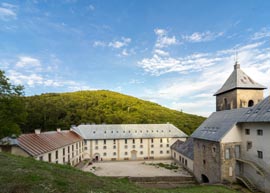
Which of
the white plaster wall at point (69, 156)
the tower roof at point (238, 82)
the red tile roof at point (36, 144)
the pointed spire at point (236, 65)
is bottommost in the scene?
the white plaster wall at point (69, 156)

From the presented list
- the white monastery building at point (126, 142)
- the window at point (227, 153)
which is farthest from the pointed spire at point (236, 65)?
the white monastery building at point (126, 142)

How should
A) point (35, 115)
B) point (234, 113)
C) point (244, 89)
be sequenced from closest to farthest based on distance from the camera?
1. point (234, 113)
2. point (244, 89)
3. point (35, 115)

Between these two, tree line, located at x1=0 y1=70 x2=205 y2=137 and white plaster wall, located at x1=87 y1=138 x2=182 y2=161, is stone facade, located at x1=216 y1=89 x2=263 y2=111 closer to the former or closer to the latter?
white plaster wall, located at x1=87 y1=138 x2=182 y2=161

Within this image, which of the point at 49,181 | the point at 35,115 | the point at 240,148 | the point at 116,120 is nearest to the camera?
the point at 49,181

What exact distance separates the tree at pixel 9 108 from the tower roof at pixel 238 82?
24579 mm

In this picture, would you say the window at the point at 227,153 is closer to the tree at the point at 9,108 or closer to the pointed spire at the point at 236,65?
the pointed spire at the point at 236,65

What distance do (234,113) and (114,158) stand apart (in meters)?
29.7

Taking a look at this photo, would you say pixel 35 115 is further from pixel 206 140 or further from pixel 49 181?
pixel 49 181

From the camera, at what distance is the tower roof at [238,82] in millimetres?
27125

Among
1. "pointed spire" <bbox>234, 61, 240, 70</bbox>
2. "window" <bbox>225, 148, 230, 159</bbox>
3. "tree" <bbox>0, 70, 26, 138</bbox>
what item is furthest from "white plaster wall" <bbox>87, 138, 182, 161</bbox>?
"tree" <bbox>0, 70, 26, 138</bbox>

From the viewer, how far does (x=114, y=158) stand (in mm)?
46375

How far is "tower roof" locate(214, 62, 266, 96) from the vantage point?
2712 cm

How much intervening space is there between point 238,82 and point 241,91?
1291 millimetres

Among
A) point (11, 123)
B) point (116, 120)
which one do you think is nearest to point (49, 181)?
point (11, 123)
